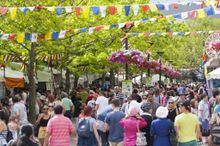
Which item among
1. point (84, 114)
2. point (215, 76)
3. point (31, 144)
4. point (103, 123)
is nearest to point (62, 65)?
point (215, 76)

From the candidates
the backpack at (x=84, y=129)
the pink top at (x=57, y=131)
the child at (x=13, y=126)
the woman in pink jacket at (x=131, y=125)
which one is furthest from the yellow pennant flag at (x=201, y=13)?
the child at (x=13, y=126)

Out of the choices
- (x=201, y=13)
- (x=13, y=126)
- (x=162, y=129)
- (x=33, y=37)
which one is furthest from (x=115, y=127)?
(x=33, y=37)

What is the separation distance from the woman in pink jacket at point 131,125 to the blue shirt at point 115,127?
55 cm

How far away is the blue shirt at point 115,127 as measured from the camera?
11.9 m

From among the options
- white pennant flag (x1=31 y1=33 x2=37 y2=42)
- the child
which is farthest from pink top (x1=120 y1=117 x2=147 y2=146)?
white pennant flag (x1=31 y1=33 x2=37 y2=42)

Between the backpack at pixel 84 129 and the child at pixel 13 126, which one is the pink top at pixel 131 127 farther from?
the child at pixel 13 126

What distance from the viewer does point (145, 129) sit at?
12156 millimetres

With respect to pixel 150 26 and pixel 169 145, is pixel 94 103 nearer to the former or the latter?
pixel 169 145

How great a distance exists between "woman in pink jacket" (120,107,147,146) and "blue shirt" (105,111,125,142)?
547 mm

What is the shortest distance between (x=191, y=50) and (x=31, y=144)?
172 feet

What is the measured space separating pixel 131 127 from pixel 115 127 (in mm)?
769

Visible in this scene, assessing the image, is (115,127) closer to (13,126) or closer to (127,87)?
(13,126)

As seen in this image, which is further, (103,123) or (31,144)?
(103,123)

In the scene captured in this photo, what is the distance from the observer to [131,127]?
440 inches
